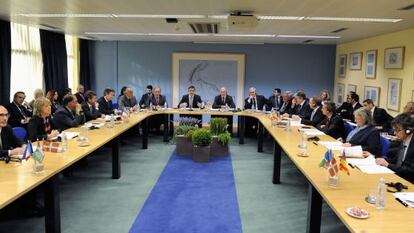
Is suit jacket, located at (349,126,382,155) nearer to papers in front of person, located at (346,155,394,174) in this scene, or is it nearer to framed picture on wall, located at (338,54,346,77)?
papers in front of person, located at (346,155,394,174)

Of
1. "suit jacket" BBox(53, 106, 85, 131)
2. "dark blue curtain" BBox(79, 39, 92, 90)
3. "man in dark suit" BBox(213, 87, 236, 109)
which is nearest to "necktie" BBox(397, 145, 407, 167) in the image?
A: "suit jacket" BBox(53, 106, 85, 131)

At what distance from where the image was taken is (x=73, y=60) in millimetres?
10414

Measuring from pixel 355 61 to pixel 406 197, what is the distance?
24.1 feet

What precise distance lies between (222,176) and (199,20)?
8.55 ft

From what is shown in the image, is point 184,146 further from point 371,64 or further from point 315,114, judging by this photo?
point 371,64

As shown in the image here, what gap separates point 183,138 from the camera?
22.9 ft

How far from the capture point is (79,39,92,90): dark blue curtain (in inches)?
426

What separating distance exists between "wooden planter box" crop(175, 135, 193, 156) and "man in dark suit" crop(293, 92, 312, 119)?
248cm

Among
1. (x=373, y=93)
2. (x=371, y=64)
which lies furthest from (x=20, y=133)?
(x=371, y=64)

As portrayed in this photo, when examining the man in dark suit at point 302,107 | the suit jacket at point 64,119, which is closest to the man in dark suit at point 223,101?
the man in dark suit at point 302,107

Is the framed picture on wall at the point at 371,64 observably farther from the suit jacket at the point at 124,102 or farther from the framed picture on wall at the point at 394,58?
the suit jacket at the point at 124,102

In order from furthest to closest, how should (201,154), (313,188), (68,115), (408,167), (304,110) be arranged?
(304,110) < (201,154) < (68,115) < (408,167) < (313,188)

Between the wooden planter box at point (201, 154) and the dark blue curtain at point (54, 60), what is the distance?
4551mm

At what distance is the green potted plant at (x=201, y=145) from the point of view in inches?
257
